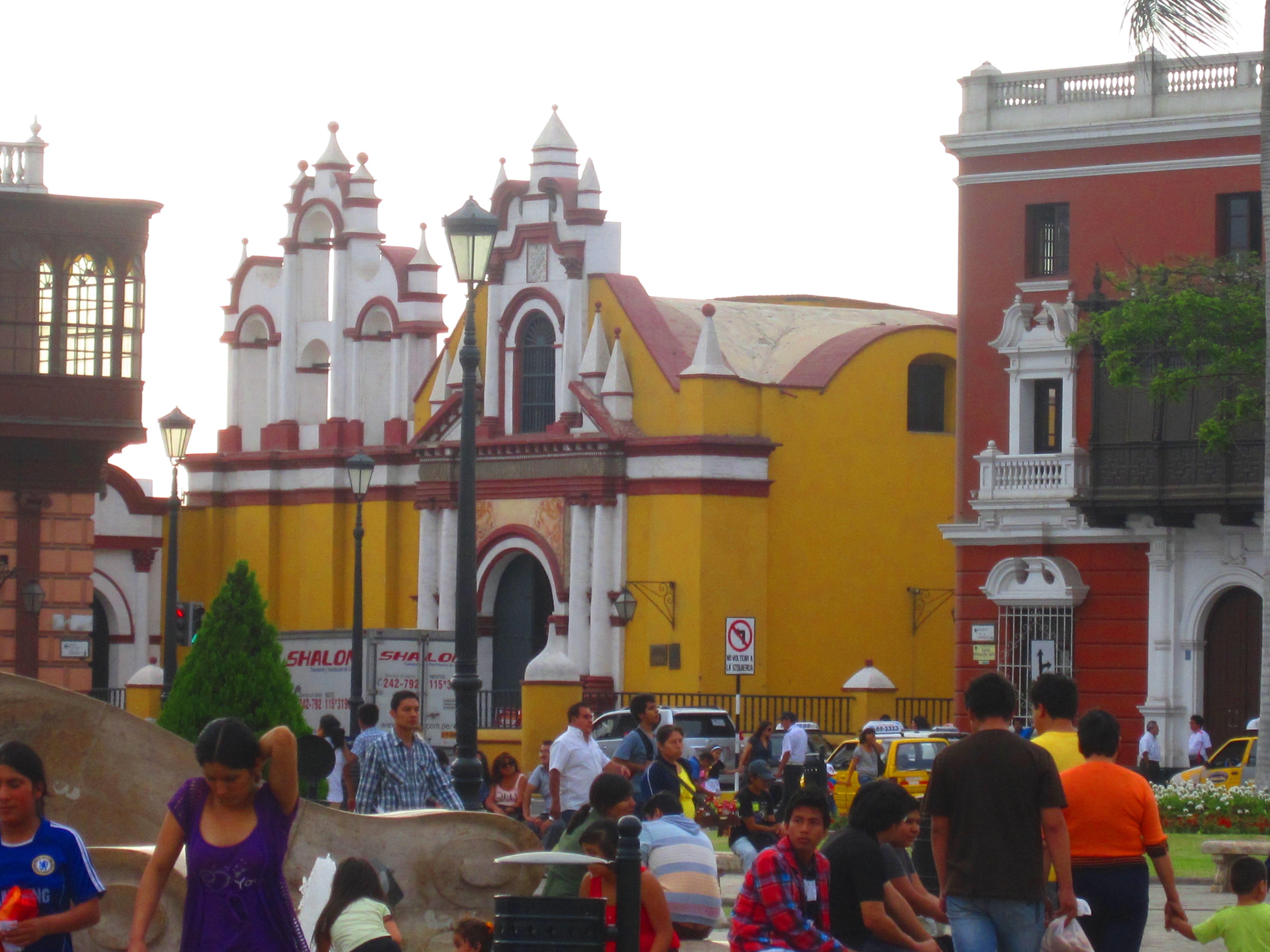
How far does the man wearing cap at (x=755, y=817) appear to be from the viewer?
16.7 meters

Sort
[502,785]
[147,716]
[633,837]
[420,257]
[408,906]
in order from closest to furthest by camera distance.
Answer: [633,837] → [408,906] → [502,785] → [147,716] → [420,257]

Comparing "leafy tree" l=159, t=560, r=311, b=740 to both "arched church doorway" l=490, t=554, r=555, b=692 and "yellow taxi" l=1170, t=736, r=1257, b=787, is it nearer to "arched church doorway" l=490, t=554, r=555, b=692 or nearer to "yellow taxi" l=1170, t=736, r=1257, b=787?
"yellow taxi" l=1170, t=736, r=1257, b=787

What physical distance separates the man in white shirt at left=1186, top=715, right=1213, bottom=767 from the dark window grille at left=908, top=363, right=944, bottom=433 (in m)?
12.8

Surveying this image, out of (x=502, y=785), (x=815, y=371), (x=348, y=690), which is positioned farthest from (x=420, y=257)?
(x=502, y=785)

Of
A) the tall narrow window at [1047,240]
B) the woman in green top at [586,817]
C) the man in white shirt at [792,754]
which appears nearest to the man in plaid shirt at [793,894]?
the woman in green top at [586,817]

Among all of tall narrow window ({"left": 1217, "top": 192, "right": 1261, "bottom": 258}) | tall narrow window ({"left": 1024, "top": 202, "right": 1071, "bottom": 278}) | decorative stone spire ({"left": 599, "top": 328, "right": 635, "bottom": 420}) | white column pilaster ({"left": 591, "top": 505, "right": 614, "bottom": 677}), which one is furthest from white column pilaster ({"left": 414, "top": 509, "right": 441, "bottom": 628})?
tall narrow window ({"left": 1217, "top": 192, "right": 1261, "bottom": 258})

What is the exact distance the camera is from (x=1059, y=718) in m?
11.1

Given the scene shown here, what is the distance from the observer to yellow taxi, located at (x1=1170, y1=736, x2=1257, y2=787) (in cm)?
2908

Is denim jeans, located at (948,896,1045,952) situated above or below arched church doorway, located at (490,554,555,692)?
below

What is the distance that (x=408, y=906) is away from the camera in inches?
509

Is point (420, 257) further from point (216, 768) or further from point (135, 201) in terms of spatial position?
point (216, 768)

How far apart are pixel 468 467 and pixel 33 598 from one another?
14564 millimetres

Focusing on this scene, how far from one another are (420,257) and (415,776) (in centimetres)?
3531

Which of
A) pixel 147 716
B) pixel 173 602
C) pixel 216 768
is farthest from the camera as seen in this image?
pixel 147 716
